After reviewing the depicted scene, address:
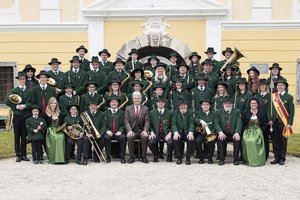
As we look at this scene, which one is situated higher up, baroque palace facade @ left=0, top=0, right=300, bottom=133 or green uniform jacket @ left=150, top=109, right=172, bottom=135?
baroque palace facade @ left=0, top=0, right=300, bottom=133

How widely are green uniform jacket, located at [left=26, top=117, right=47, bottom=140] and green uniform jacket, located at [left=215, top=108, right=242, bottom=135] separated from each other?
3.45 metres

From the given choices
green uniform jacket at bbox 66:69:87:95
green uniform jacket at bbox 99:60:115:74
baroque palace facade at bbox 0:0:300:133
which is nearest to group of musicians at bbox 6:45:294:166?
green uniform jacket at bbox 66:69:87:95

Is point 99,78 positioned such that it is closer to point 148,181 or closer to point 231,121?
point 231,121

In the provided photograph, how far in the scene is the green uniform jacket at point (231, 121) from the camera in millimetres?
10438

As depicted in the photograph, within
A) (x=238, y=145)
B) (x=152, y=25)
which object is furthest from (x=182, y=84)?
(x=152, y=25)

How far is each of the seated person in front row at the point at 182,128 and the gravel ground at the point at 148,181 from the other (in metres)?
0.30

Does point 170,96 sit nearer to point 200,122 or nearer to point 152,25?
point 200,122

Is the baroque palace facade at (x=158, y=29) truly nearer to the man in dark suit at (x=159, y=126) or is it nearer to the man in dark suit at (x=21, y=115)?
the man in dark suit at (x=159, y=126)

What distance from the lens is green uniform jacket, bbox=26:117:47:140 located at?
34.1ft

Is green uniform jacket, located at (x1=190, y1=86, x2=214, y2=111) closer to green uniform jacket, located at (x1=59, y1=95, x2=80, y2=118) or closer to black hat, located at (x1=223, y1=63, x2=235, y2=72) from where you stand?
black hat, located at (x1=223, y1=63, x2=235, y2=72)

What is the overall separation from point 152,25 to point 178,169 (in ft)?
23.5

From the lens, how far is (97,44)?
16.0 meters

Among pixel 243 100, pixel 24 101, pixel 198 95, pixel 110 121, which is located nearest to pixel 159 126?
pixel 110 121

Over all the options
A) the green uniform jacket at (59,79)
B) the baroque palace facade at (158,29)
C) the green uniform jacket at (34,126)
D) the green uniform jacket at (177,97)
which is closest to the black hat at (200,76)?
the green uniform jacket at (177,97)
